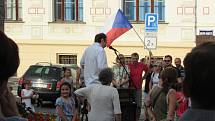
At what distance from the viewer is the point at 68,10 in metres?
30.4

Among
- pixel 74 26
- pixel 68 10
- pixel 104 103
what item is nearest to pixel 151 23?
pixel 74 26

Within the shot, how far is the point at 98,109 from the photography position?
8.14 meters

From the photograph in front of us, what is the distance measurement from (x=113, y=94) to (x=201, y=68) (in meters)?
5.36

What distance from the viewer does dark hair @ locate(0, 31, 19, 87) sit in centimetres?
267

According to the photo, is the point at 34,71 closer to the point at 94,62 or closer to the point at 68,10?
the point at 68,10

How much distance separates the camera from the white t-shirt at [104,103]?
318 inches

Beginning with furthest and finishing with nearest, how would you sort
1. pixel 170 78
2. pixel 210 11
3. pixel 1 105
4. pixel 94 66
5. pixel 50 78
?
1. pixel 210 11
2. pixel 50 78
3. pixel 94 66
4. pixel 170 78
5. pixel 1 105

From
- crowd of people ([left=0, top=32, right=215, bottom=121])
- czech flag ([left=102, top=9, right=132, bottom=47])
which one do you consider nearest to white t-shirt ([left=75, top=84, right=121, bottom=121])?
crowd of people ([left=0, top=32, right=215, bottom=121])

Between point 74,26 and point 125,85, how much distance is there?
1682cm

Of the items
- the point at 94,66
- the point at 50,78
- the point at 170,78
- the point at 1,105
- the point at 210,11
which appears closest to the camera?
the point at 1,105

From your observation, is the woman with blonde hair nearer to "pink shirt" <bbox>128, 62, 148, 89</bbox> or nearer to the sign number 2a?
"pink shirt" <bbox>128, 62, 148, 89</bbox>

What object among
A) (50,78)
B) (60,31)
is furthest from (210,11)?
(50,78)

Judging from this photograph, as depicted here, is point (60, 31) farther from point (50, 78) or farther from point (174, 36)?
point (50, 78)

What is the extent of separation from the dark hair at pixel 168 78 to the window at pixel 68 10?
22436 millimetres
